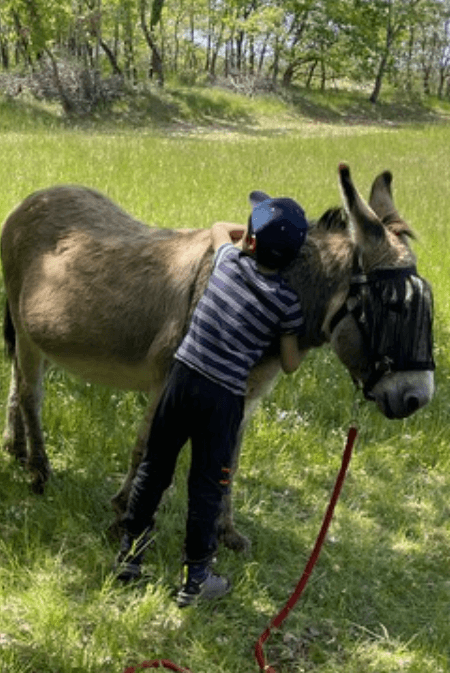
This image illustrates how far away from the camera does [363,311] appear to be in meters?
2.85

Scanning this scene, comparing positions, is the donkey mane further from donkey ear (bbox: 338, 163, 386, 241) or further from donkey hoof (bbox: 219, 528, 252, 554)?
donkey hoof (bbox: 219, 528, 252, 554)

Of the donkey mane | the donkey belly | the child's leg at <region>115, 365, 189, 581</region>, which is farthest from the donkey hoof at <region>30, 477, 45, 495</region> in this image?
the donkey mane

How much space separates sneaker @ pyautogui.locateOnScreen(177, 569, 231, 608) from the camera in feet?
10.6

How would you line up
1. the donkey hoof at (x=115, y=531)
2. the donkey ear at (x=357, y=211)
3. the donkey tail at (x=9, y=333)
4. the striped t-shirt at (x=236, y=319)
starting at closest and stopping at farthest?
1. the donkey ear at (x=357, y=211)
2. the striped t-shirt at (x=236, y=319)
3. the donkey hoof at (x=115, y=531)
4. the donkey tail at (x=9, y=333)

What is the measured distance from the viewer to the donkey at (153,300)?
2.81 m

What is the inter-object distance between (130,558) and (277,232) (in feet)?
5.64

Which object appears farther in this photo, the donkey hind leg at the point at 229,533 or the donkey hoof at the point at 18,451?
the donkey hoof at the point at 18,451

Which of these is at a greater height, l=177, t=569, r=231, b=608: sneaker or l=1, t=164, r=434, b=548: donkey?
l=1, t=164, r=434, b=548: donkey

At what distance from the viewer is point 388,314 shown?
280 centimetres

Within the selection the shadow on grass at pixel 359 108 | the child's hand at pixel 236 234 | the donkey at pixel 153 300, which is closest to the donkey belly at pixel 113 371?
the donkey at pixel 153 300

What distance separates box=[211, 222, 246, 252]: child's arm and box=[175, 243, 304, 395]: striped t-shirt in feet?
0.58

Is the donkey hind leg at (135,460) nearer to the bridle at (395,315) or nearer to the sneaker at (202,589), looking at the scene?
the sneaker at (202,589)

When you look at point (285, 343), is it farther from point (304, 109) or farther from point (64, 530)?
point (304, 109)

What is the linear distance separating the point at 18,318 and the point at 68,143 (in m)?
13.2
